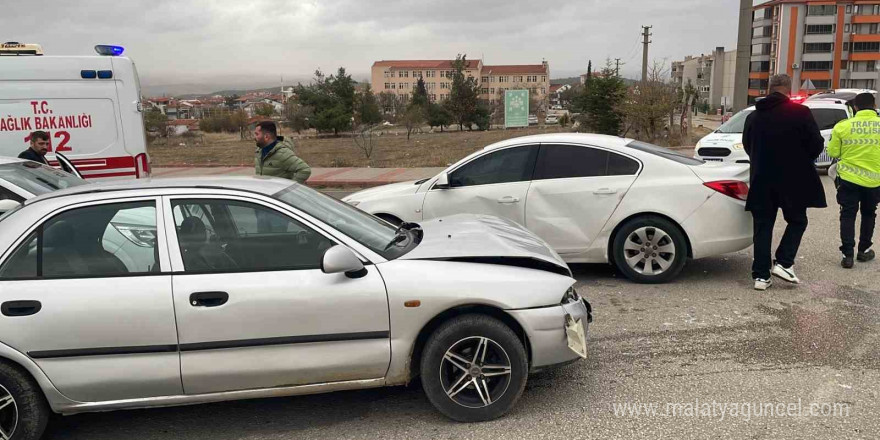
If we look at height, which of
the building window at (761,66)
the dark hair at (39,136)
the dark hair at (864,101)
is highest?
the building window at (761,66)

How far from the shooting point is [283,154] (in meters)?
7.11

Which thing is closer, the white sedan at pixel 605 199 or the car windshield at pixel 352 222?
A: the car windshield at pixel 352 222

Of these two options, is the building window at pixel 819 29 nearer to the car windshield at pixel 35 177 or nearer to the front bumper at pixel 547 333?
the car windshield at pixel 35 177

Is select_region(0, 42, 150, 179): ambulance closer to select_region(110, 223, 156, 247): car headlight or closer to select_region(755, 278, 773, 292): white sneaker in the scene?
select_region(110, 223, 156, 247): car headlight

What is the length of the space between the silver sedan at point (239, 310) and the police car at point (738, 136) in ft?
31.6

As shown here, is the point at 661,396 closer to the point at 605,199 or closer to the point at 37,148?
the point at 605,199

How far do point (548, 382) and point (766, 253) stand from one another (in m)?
2.92

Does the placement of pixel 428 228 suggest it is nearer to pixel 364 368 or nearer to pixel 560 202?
pixel 364 368

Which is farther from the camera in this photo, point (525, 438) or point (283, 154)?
point (283, 154)

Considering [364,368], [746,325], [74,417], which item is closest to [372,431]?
[364,368]

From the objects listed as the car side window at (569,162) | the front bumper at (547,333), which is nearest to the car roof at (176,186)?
the front bumper at (547,333)

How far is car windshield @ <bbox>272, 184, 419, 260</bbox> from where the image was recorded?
3.76 meters

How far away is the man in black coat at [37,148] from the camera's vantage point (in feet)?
24.5

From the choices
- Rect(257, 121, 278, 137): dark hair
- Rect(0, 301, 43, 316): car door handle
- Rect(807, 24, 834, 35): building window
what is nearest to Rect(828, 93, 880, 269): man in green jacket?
Rect(257, 121, 278, 137): dark hair
